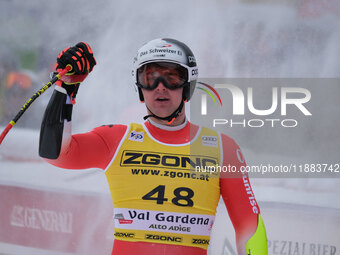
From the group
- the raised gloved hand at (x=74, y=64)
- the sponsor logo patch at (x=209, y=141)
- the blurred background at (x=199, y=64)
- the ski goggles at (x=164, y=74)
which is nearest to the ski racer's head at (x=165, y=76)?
the ski goggles at (x=164, y=74)

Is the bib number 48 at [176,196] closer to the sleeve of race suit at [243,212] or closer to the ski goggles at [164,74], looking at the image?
the sleeve of race suit at [243,212]

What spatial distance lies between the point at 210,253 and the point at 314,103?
1508 millimetres

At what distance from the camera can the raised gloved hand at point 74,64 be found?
7.09 feet

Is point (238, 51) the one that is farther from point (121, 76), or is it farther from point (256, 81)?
point (121, 76)

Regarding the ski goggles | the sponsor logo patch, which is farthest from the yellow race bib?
the ski goggles

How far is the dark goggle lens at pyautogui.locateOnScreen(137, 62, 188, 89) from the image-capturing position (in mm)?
2490

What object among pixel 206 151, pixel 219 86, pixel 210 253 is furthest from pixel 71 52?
pixel 210 253

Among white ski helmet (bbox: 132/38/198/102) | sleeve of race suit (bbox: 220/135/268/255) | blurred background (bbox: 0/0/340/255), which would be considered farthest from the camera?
blurred background (bbox: 0/0/340/255)

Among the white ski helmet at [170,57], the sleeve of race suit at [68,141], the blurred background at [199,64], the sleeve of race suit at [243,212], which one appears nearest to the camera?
the sleeve of race suit at [68,141]

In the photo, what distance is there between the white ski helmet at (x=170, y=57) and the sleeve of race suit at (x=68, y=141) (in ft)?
1.09

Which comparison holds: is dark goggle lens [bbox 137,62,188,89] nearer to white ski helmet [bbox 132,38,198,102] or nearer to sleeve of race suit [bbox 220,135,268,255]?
white ski helmet [bbox 132,38,198,102]

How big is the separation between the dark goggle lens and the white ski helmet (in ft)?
0.08

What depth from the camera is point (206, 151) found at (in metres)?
2.49

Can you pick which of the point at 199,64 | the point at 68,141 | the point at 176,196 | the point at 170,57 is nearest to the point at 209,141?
the point at 176,196
